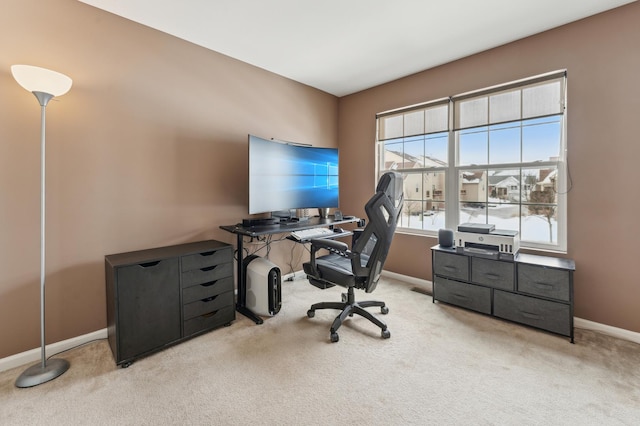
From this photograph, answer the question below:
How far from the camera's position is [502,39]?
2549mm

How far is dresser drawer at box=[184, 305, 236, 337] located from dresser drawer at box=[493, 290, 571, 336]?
2325 millimetres

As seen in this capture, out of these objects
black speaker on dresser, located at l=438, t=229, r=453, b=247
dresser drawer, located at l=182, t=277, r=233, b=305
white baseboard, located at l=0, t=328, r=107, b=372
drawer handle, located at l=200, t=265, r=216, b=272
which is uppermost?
black speaker on dresser, located at l=438, t=229, r=453, b=247

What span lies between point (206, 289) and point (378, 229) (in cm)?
145

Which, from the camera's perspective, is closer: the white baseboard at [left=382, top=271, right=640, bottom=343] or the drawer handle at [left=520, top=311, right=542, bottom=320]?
the white baseboard at [left=382, top=271, right=640, bottom=343]

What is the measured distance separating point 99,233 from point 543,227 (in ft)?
12.4

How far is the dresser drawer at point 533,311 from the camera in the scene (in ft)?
6.95

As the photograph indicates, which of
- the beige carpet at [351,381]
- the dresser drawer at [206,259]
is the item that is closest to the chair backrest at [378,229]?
the beige carpet at [351,381]

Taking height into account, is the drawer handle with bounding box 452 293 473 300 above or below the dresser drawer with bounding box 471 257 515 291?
below

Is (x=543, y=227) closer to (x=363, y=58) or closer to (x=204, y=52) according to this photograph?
(x=363, y=58)

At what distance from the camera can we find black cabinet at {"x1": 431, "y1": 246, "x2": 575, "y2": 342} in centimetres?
213

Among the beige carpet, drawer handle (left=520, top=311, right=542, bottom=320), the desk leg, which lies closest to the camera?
the beige carpet

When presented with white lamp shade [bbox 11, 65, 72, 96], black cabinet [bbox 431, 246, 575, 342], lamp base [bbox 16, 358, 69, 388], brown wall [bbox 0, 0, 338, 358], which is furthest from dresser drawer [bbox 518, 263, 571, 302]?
white lamp shade [bbox 11, 65, 72, 96]

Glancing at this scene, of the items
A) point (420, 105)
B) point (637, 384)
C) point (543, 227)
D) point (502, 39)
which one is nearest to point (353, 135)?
point (420, 105)

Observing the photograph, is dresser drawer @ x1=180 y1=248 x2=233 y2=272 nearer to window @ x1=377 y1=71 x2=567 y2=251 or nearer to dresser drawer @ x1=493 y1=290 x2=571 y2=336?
window @ x1=377 y1=71 x2=567 y2=251
